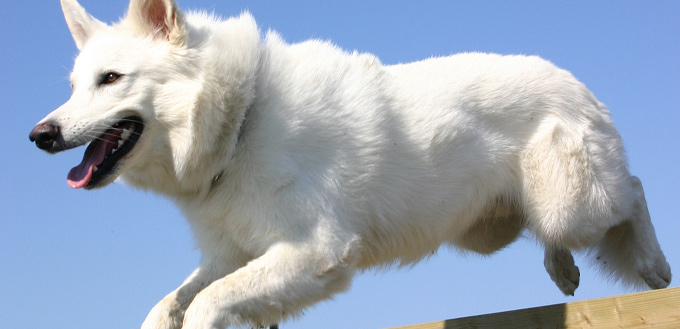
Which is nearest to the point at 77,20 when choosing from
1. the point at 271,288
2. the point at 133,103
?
the point at 133,103

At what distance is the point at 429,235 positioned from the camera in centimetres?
491

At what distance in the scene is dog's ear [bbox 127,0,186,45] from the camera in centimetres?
434

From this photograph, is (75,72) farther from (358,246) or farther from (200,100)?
(358,246)

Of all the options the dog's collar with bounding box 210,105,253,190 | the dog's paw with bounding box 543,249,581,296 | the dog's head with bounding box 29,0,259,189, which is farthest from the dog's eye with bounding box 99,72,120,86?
the dog's paw with bounding box 543,249,581,296

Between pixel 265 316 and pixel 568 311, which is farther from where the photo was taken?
pixel 568 311

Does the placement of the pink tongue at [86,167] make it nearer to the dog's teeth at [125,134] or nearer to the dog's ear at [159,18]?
the dog's teeth at [125,134]

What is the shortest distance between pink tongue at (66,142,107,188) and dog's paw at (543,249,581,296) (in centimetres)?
359

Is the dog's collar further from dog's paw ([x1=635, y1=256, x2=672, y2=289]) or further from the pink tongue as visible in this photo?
dog's paw ([x1=635, y1=256, x2=672, y2=289])

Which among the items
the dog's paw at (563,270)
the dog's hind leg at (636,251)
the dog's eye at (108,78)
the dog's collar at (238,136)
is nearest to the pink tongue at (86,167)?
the dog's eye at (108,78)

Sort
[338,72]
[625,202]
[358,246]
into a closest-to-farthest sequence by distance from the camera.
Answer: [358,246] → [338,72] → [625,202]

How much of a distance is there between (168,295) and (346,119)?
1.60 meters

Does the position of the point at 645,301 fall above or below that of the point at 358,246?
below

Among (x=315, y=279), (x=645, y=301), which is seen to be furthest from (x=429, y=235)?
(x=645, y=301)

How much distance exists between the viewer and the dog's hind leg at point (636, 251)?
5.38 metres
